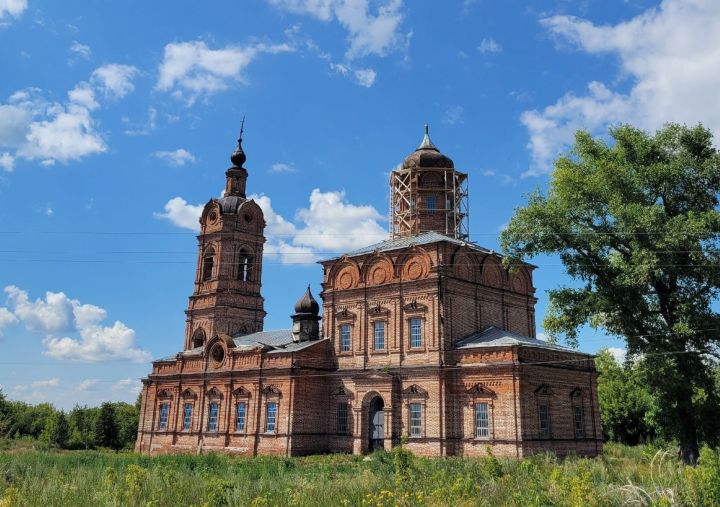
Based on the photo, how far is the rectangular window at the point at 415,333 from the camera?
27.7 meters

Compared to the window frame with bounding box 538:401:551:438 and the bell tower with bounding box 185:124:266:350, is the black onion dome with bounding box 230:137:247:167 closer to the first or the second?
the bell tower with bounding box 185:124:266:350

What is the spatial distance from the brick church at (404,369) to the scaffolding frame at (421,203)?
0.08 metres

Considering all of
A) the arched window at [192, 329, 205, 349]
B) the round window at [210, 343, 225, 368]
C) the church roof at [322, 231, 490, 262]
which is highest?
the church roof at [322, 231, 490, 262]

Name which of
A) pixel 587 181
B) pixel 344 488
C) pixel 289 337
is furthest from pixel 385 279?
pixel 344 488

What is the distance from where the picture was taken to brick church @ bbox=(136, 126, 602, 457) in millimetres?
25203

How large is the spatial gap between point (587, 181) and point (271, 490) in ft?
50.4

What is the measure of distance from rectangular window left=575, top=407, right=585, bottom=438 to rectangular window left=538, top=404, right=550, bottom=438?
226 cm

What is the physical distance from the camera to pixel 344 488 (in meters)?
11.7

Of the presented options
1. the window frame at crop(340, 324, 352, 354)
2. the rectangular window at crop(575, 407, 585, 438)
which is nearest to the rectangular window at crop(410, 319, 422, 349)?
the window frame at crop(340, 324, 352, 354)

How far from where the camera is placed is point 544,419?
25.1m

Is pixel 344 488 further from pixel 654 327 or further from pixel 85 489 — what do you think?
pixel 654 327

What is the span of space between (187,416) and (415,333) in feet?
50.8

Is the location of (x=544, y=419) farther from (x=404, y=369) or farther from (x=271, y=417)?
(x=271, y=417)

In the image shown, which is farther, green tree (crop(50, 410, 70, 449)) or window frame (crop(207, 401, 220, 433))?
green tree (crop(50, 410, 70, 449))
